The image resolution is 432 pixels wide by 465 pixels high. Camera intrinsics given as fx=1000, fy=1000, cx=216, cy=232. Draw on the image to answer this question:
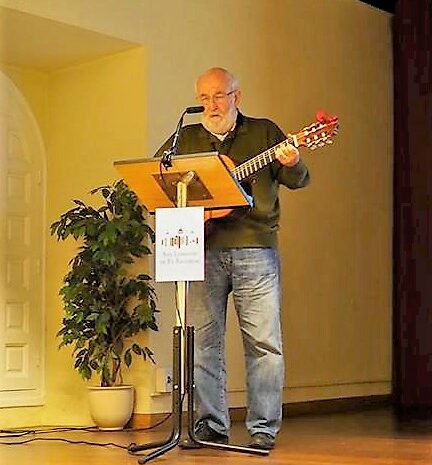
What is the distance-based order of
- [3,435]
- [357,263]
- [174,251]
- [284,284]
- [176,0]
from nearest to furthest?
[174,251] < [3,435] < [176,0] < [284,284] < [357,263]

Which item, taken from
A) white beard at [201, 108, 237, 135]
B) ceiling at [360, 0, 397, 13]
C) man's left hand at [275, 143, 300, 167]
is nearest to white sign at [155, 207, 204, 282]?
man's left hand at [275, 143, 300, 167]

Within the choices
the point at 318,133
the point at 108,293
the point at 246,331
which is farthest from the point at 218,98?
the point at 108,293

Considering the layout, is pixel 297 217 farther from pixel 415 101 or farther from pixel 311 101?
pixel 415 101

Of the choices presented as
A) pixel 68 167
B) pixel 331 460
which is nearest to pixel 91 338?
pixel 68 167

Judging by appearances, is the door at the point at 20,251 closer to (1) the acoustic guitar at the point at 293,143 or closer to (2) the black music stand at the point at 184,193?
(2) the black music stand at the point at 184,193

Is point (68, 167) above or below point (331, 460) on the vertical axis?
above

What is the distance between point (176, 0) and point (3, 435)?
2.15 metres

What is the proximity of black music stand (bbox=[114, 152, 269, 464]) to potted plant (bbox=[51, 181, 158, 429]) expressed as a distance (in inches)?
41.9

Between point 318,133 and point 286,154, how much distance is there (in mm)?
120

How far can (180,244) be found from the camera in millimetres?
3043

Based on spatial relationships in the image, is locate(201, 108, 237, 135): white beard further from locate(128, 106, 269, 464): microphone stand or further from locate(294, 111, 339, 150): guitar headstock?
locate(294, 111, 339, 150): guitar headstock

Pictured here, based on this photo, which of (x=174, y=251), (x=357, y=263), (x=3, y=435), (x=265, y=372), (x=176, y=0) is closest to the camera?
(x=174, y=251)

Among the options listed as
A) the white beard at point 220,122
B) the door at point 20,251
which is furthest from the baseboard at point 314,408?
the white beard at point 220,122

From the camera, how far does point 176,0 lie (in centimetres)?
474
